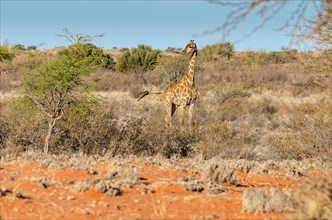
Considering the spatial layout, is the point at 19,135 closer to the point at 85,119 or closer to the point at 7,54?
the point at 85,119

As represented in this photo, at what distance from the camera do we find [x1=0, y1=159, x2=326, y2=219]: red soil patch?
5801 millimetres

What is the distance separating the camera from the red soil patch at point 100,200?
580cm

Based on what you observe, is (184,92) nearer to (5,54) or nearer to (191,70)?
(191,70)

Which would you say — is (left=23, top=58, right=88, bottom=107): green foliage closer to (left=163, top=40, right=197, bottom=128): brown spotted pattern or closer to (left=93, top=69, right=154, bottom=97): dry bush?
→ (left=163, top=40, right=197, bottom=128): brown spotted pattern

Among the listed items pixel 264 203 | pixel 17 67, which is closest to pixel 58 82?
pixel 264 203

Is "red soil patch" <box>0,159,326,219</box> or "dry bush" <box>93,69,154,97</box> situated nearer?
"red soil patch" <box>0,159,326,219</box>

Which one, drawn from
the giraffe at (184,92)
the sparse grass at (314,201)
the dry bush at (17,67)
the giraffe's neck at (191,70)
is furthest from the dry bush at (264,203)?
the giraffe's neck at (191,70)

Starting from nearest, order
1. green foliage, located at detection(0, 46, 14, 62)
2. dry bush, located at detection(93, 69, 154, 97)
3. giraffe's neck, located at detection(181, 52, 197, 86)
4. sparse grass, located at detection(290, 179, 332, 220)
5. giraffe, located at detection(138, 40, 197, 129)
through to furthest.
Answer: sparse grass, located at detection(290, 179, 332, 220) → giraffe, located at detection(138, 40, 197, 129) → giraffe's neck, located at detection(181, 52, 197, 86) → dry bush, located at detection(93, 69, 154, 97) → green foliage, located at detection(0, 46, 14, 62)

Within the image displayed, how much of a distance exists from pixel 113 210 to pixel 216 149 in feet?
24.1

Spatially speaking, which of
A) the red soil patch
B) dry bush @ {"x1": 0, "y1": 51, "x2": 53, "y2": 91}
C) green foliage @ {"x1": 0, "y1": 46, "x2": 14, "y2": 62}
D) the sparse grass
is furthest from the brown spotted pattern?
green foliage @ {"x1": 0, "y1": 46, "x2": 14, "y2": 62}

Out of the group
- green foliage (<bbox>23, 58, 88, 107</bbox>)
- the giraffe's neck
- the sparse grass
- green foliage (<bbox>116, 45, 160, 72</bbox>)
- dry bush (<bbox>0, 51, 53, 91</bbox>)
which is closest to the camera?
the sparse grass

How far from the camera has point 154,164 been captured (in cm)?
912

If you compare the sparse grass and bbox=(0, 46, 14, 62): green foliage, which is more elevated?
bbox=(0, 46, 14, 62): green foliage

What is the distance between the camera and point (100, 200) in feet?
20.8
